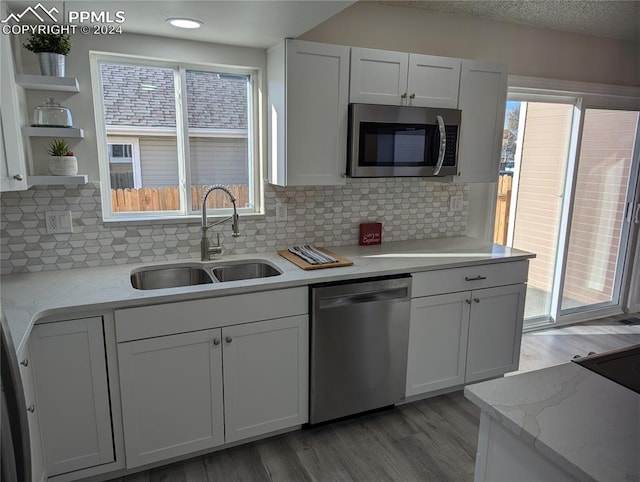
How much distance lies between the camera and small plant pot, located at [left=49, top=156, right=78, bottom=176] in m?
2.11

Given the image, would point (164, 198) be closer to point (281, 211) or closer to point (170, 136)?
point (170, 136)

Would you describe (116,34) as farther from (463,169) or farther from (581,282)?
(581,282)

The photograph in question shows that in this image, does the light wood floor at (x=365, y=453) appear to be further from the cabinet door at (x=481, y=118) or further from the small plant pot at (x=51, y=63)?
the small plant pot at (x=51, y=63)

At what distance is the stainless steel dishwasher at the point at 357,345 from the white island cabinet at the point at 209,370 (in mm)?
96

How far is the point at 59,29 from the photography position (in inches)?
81.3

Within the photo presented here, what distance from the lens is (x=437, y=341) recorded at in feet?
8.65

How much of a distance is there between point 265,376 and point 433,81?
1.99 metres

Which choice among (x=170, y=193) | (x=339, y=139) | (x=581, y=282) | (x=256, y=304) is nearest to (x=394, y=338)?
(x=256, y=304)

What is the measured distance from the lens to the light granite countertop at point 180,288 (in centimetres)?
178

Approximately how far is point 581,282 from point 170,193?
3.80m

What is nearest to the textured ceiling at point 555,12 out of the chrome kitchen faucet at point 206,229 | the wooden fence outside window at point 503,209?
the wooden fence outside window at point 503,209

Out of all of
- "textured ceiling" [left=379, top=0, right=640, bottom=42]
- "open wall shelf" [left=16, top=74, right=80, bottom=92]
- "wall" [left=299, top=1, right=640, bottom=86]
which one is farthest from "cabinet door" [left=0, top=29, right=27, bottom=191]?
"textured ceiling" [left=379, top=0, right=640, bottom=42]

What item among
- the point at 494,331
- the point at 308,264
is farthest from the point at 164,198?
the point at 494,331

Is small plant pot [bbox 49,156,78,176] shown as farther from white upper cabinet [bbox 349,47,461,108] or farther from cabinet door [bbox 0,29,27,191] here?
white upper cabinet [bbox 349,47,461,108]
